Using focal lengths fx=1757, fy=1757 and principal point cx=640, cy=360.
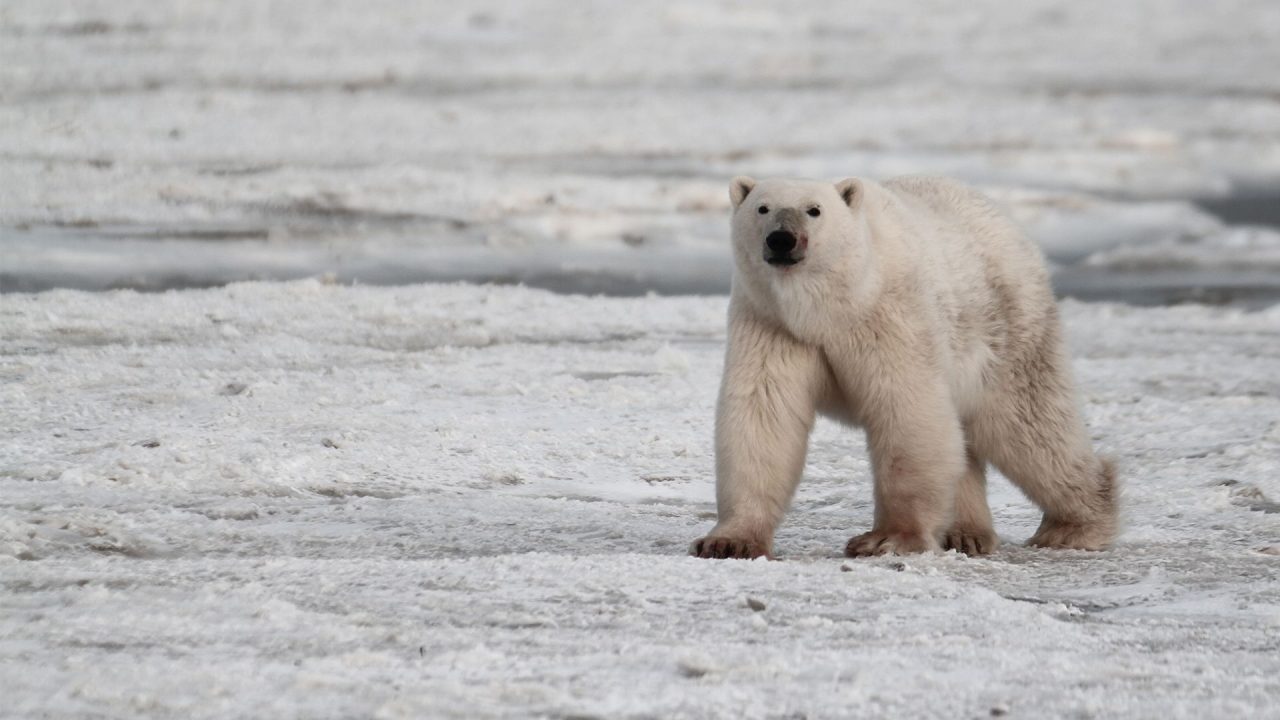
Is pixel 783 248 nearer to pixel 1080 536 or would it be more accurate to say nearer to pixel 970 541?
pixel 970 541

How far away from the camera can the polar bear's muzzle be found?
14.4 feet

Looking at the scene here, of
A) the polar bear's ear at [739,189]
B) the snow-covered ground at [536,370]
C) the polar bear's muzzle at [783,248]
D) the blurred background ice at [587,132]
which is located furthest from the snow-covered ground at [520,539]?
the blurred background ice at [587,132]

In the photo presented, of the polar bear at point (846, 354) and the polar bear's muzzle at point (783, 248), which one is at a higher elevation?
the polar bear's muzzle at point (783, 248)

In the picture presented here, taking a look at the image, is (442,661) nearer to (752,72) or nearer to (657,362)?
(657,362)

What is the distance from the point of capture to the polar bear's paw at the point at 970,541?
16.4 feet

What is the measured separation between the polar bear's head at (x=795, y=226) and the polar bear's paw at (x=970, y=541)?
0.98m

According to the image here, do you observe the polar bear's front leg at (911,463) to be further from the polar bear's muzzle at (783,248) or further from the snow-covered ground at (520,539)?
the polar bear's muzzle at (783,248)

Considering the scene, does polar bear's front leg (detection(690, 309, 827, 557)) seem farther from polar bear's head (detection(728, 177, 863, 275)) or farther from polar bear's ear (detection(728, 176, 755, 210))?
polar bear's ear (detection(728, 176, 755, 210))

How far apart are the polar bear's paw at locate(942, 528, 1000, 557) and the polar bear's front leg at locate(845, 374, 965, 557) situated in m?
0.50

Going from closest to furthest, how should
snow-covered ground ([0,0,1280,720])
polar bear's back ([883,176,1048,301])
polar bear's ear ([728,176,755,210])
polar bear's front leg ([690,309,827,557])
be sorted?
snow-covered ground ([0,0,1280,720]), polar bear's front leg ([690,309,827,557]), polar bear's ear ([728,176,755,210]), polar bear's back ([883,176,1048,301])

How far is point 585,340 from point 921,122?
6.37 meters

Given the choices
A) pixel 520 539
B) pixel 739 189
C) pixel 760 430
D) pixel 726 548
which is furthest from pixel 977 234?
pixel 520 539

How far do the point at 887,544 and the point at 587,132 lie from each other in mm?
8436

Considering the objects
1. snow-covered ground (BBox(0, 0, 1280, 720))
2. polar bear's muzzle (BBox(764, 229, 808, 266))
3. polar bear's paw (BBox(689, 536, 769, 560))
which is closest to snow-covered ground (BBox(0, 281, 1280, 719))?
snow-covered ground (BBox(0, 0, 1280, 720))
